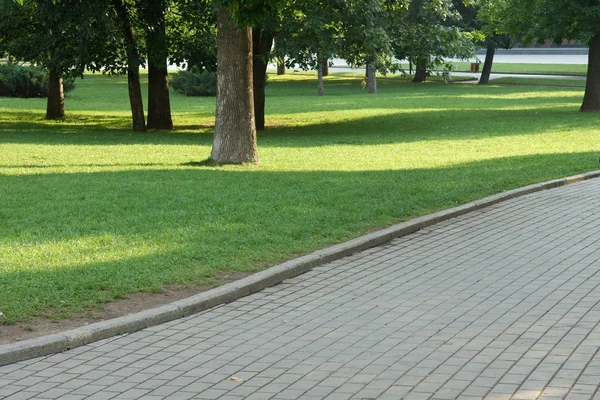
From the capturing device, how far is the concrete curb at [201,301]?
6520 millimetres

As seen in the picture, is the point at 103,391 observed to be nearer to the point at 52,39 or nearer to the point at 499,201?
the point at 499,201

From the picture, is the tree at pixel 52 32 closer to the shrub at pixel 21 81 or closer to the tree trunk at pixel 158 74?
the tree trunk at pixel 158 74

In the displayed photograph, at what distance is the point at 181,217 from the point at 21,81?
36433 millimetres

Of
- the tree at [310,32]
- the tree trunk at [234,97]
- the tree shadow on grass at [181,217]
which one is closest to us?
the tree shadow on grass at [181,217]

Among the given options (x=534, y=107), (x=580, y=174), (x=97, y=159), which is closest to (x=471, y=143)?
(x=580, y=174)

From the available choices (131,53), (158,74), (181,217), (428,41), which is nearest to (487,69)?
(428,41)

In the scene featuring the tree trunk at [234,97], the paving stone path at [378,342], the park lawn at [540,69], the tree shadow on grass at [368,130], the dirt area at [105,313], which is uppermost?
the tree trunk at [234,97]

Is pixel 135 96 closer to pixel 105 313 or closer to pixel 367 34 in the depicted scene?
pixel 367 34

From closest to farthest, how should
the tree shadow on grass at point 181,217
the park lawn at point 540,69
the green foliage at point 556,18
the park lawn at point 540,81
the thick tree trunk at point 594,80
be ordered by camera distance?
the tree shadow on grass at point 181,217 → the green foliage at point 556,18 → the thick tree trunk at point 594,80 → the park lawn at point 540,81 → the park lawn at point 540,69

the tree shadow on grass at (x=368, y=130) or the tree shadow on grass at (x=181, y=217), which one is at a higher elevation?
the tree shadow on grass at (x=181, y=217)

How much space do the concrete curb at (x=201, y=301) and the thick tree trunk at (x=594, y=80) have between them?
24.0 metres

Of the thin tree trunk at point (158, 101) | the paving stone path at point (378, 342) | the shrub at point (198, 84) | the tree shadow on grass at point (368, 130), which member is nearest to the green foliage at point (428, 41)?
the tree shadow on grass at point (368, 130)

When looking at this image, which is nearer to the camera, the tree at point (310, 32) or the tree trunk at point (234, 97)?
the tree trunk at point (234, 97)

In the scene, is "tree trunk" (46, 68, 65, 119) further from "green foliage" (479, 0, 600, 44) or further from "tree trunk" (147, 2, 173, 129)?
"green foliage" (479, 0, 600, 44)
